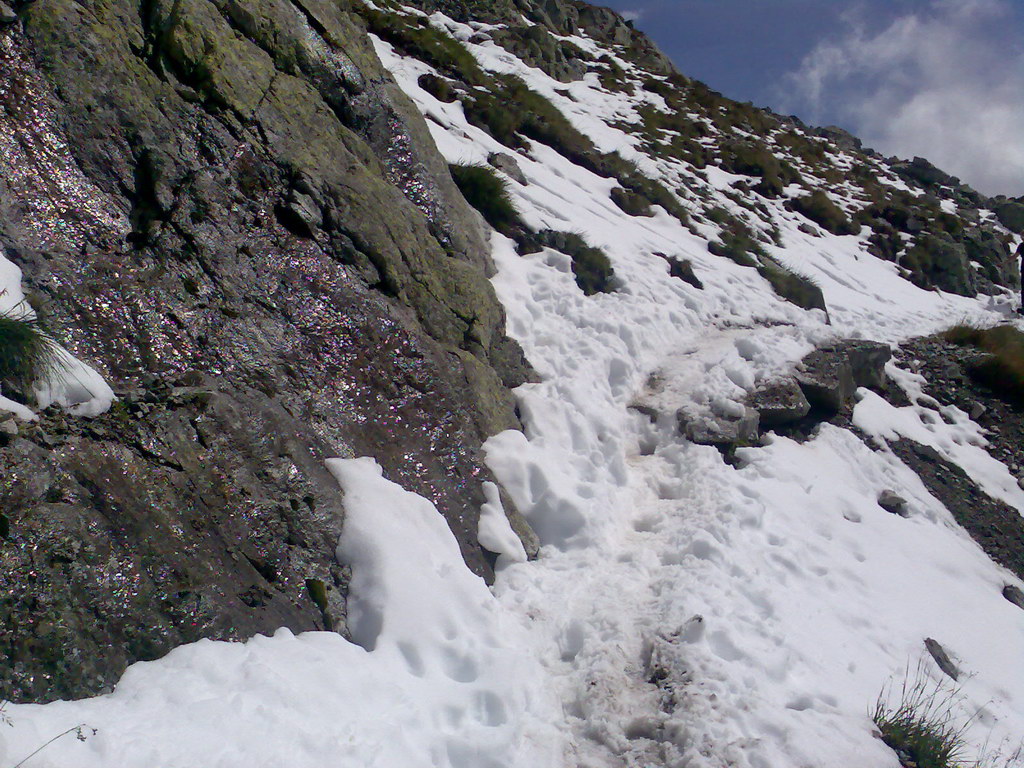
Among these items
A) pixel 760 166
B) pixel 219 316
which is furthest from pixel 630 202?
pixel 760 166

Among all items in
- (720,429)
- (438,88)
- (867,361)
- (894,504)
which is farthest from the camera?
(438,88)

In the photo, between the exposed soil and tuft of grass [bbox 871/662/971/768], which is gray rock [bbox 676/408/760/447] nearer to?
the exposed soil

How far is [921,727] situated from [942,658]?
4.84ft

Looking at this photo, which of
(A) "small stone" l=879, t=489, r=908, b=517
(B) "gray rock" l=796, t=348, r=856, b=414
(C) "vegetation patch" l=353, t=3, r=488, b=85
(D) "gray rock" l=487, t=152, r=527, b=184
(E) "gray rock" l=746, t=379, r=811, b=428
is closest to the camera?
(A) "small stone" l=879, t=489, r=908, b=517

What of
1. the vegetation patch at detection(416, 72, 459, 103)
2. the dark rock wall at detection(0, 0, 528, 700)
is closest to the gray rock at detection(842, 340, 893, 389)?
the dark rock wall at detection(0, 0, 528, 700)

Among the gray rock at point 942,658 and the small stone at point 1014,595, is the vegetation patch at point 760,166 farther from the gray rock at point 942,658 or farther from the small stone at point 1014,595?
the gray rock at point 942,658

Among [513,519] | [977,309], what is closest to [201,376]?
[513,519]

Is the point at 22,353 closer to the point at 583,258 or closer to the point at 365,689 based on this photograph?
the point at 365,689

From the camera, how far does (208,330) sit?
4172 mm

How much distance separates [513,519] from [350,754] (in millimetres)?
2294

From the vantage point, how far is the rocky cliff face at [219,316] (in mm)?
2930

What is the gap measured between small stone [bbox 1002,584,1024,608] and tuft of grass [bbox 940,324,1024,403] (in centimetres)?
426

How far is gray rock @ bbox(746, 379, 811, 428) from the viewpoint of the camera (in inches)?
286

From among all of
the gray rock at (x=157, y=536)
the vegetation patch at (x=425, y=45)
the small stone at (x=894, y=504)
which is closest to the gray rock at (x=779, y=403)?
the small stone at (x=894, y=504)
